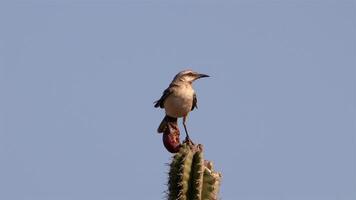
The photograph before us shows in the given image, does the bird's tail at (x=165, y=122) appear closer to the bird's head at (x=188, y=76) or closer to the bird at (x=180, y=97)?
the bird at (x=180, y=97)

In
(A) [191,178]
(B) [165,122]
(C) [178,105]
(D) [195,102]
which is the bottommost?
(A) [191,178]

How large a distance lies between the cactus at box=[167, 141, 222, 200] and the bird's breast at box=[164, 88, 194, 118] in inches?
168

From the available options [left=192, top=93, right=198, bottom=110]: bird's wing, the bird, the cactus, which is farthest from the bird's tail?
the cactus

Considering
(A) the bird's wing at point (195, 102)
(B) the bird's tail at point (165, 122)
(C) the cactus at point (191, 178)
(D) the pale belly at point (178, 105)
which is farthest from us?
(A) the bird's wing at point (195, 102)

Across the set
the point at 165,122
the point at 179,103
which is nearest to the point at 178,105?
the point at 179,103

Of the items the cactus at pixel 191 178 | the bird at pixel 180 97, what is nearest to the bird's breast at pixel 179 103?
the bird at pixel 180 97

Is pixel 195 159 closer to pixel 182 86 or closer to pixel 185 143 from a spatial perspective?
pixel 185 143

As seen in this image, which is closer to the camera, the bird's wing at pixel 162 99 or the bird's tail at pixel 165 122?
the bird's tail at pixel 165 122

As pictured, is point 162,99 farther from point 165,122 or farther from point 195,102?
point 165,122

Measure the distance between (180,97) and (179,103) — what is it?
0.12 m

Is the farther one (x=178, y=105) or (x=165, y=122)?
(x=178, y=105)

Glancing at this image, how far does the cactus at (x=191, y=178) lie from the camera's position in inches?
287

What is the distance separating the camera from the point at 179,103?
39.0 ft

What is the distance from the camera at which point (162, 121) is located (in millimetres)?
11383
